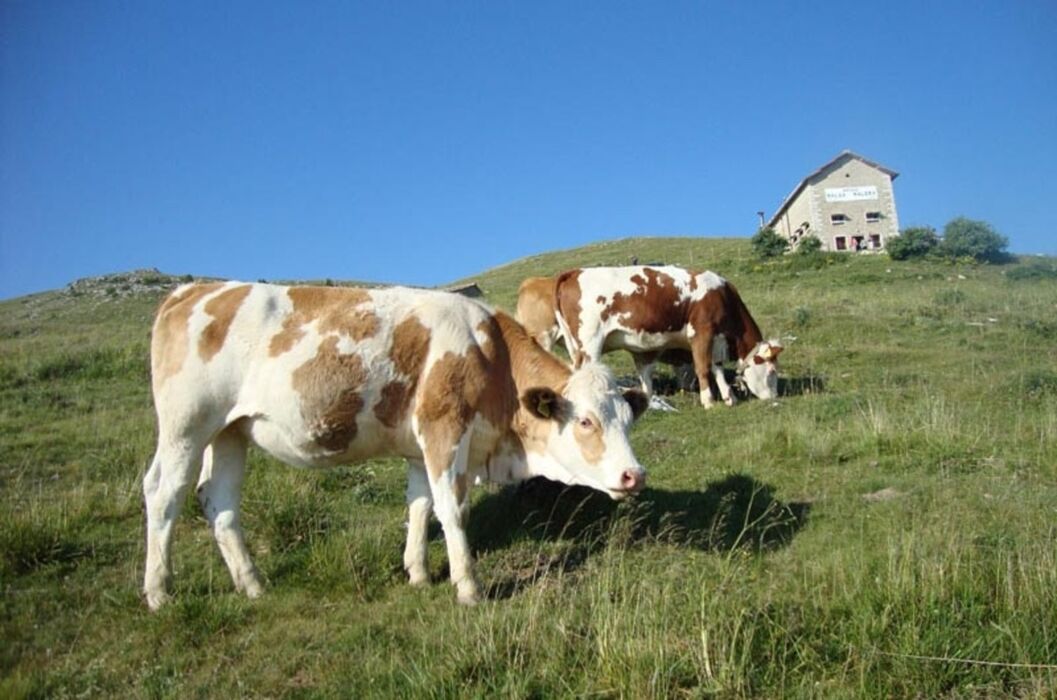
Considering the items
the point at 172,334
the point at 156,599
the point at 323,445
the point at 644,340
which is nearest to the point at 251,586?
the point at 156,599

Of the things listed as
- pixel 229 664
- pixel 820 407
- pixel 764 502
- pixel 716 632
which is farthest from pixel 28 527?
pixel 820 407

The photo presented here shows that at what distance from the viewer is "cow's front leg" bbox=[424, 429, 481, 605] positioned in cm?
651

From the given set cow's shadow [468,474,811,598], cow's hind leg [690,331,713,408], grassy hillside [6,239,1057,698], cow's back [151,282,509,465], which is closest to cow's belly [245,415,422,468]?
cow's back [151,282,509,465]

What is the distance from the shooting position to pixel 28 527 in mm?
7875

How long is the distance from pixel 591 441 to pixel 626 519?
3.15 feet

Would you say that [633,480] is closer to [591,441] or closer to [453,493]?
[591,441]

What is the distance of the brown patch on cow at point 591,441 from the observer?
696cm

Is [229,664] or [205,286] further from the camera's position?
[205,286]

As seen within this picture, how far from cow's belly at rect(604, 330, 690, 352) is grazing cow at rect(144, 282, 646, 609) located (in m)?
10.1

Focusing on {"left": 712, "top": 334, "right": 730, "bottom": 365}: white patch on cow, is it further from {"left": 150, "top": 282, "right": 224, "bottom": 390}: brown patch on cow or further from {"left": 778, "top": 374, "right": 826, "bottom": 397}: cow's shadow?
{"left": 150, "top": 282, "right": 224, "bottom": 390}: brown patch on cow

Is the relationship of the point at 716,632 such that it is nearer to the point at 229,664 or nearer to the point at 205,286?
the point at 229,664

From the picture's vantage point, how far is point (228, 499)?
23.9 ft

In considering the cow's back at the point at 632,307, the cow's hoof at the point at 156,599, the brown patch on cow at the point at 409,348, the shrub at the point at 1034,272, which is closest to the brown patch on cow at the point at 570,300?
the cow's back at the point at 632,307

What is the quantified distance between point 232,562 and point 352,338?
2.26m
